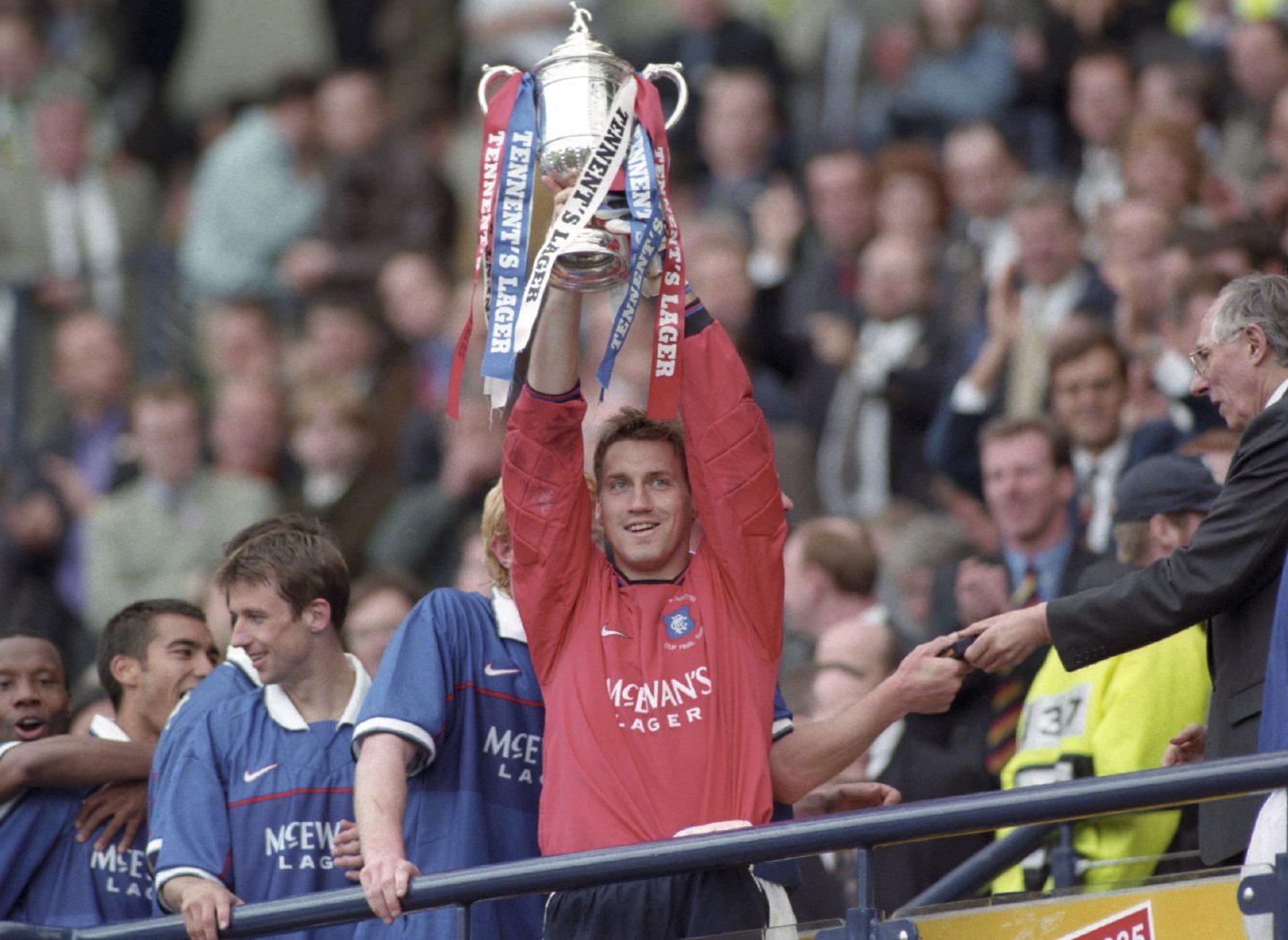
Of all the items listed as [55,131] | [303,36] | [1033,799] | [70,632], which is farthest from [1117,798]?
[303,36]

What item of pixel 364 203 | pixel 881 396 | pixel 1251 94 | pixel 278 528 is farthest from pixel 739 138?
pixel 278 528

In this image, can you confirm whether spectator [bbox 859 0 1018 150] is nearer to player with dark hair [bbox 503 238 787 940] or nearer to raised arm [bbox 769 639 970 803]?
player with dark hair [bbox 503 238 787 940]

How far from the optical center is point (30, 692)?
590 centimetres

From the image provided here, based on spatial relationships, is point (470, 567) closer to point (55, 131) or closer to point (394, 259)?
point (394, 259)

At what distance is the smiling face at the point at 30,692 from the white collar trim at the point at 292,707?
78 cm

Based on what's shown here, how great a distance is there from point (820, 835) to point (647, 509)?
0.97 metres

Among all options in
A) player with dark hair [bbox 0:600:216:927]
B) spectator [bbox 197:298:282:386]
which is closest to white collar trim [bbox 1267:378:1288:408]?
player with dark hair [bbox 0:600:216:927]

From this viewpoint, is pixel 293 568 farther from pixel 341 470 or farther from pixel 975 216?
pixel 975 216

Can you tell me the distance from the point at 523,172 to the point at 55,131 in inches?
342

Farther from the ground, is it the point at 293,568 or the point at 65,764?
the point at 293,568

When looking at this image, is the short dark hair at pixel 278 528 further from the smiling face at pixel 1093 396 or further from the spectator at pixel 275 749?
the smiling face at pixel 1093 396

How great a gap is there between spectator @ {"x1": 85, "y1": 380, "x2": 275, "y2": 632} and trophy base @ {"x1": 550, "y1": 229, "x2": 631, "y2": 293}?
5781 mm

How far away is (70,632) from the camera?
34.4 ft

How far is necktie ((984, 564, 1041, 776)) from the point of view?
6.38 meters
